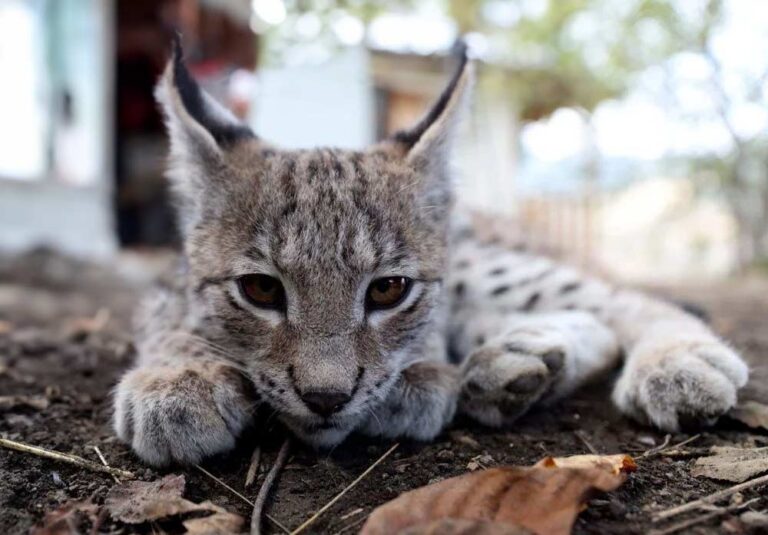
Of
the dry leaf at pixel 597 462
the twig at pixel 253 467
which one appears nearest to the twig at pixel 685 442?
the dry leaf at pixel 597 462

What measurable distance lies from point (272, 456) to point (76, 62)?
25.5 feet

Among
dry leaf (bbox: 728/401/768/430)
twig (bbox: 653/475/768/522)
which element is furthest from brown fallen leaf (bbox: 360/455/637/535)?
dry leaf (bbox: 728/401/768/430)

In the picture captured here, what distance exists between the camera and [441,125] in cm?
266

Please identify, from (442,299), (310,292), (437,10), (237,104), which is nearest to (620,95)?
(437,10)

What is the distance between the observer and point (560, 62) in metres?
13.8

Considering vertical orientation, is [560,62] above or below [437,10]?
below

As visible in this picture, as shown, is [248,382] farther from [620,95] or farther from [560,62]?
[560,62]

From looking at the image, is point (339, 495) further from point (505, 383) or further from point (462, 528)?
point (505, 383)

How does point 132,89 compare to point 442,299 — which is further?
point 132,89

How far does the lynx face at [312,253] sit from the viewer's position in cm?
202

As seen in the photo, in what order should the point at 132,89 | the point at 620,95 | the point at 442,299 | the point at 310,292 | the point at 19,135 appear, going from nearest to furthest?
1. the point at 310,292
2. the point at 442,299
3. the point at 19,135
4. the point at 132,89
5. the point at 620,95

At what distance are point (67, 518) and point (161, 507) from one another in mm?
214

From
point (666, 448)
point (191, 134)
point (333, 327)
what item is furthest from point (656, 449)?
point (191, 134)

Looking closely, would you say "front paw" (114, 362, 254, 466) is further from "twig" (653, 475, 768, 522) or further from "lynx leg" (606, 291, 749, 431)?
"lynx leg" (606, 291, 749, 431)
